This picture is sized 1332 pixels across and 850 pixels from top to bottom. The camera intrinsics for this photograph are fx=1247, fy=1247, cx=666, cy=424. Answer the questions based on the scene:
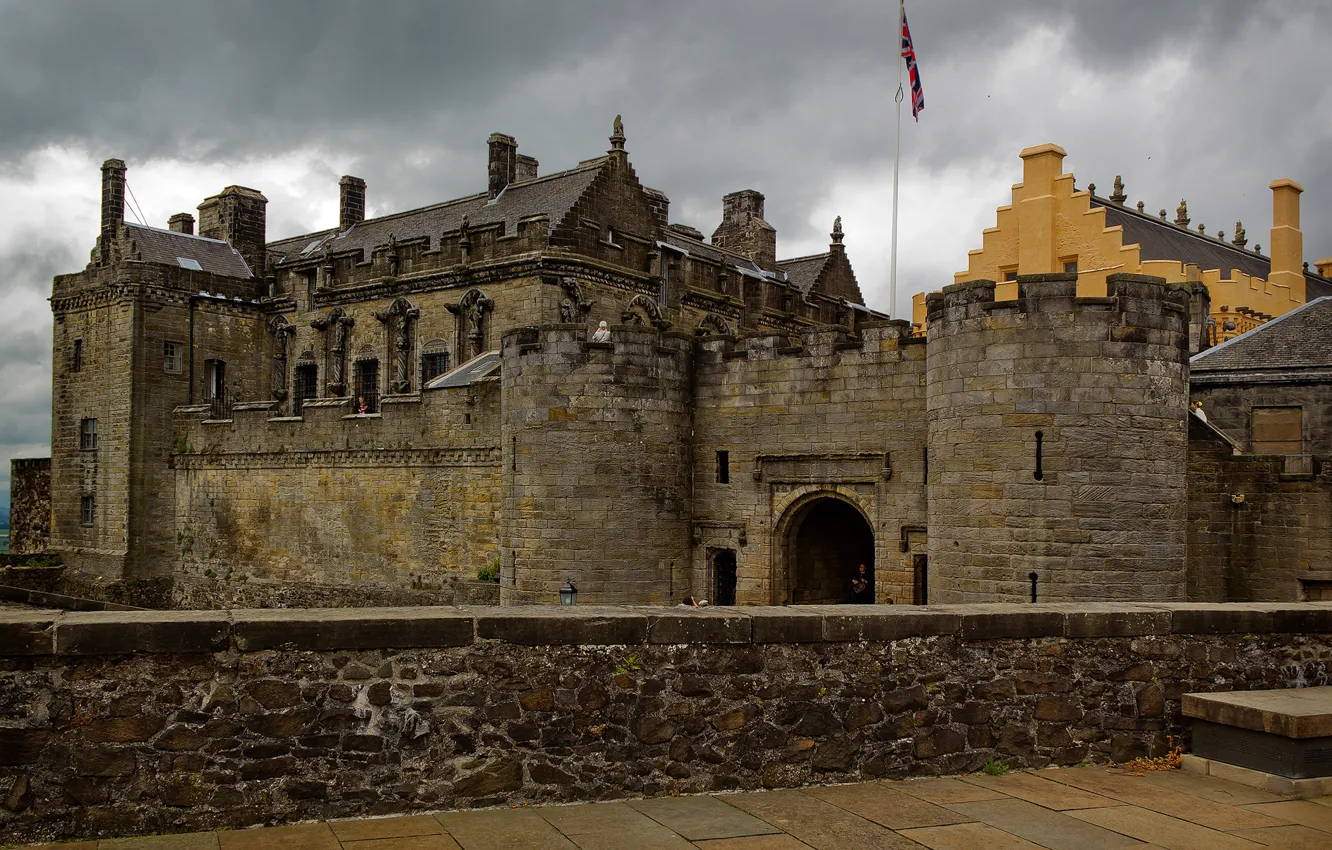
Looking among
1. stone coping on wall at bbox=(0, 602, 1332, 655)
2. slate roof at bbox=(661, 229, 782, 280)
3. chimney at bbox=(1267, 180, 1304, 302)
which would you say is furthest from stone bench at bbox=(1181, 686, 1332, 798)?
chimney at bbox=(1267, 180, 1304, 302)

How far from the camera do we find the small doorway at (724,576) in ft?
72.8

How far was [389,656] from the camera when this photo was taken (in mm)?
7414

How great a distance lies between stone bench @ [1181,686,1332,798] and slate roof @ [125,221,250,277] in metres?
34.0

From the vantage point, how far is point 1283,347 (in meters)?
23.2

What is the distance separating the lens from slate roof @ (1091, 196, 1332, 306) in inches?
1316

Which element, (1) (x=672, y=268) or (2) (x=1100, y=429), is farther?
(1) (x=672, y=268)

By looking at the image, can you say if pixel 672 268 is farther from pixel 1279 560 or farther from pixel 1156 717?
pixel 1156 717

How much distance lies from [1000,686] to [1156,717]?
1.32 metres

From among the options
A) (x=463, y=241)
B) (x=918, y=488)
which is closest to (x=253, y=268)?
(x=463, y=241)

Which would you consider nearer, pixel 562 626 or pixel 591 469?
pixel 562 626

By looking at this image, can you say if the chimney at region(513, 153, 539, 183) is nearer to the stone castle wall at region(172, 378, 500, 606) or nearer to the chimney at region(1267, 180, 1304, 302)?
the stone castle wall at region(172, 378, 500, 606)

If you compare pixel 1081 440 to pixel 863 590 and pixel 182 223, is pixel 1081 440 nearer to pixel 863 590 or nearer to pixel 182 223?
pixel 863 590

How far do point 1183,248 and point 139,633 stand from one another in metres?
33.8

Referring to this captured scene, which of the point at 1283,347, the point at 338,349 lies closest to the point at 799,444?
the point at 1283,347
